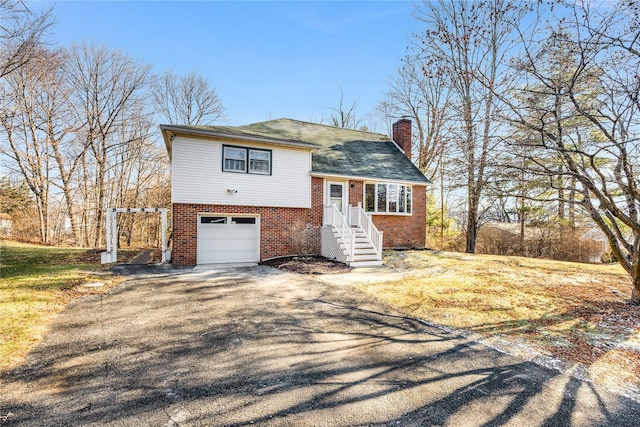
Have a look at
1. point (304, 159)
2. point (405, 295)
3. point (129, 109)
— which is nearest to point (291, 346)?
point (405, 295)

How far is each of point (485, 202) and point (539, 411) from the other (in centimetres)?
1678

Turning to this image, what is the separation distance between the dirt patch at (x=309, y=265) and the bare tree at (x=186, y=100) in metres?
18.7

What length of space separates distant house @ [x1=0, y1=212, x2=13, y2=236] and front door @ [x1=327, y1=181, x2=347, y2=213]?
21379 millimetres

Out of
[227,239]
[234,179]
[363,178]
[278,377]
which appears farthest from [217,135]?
[278,377]

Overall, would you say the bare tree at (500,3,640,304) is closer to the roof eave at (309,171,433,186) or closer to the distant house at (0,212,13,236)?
the roof eave at (309,171,433,186)

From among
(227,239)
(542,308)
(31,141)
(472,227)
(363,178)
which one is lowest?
(542,308)

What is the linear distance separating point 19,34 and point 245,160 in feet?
26.2

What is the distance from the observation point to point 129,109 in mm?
21391

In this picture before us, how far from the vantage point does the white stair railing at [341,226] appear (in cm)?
1098

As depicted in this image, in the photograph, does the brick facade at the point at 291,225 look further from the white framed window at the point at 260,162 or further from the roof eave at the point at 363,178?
the white framed window at the point at 260,162

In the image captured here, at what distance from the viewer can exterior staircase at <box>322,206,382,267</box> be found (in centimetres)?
1105

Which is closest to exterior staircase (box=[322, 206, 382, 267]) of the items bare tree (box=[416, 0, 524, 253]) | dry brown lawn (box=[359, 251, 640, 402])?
dry brown lawn (box=[359, 251, 640, 402])

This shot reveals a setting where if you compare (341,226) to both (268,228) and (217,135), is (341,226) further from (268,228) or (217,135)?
(217,135)

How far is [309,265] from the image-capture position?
1059 centimetres
